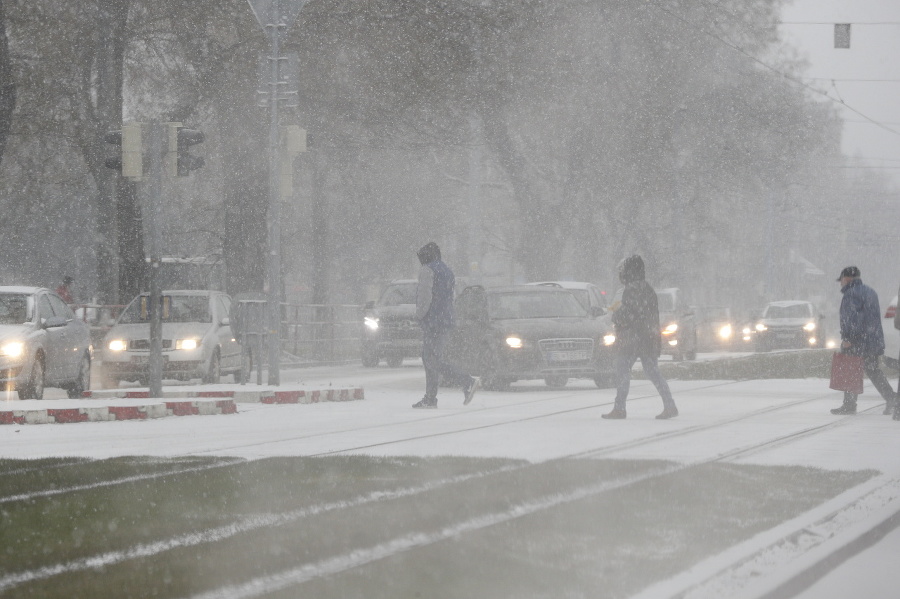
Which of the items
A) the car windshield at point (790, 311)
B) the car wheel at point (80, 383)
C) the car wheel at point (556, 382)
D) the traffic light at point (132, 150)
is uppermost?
the traffic light at point (132, 150)

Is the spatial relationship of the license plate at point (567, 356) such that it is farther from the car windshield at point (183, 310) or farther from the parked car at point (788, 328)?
the parked car at point (788, 328)

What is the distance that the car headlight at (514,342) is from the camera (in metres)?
20.9

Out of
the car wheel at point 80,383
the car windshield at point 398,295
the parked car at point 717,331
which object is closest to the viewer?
the car wheel at point 80,383

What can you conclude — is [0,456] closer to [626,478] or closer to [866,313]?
[626,478]

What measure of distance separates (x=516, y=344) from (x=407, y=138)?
15571 mm

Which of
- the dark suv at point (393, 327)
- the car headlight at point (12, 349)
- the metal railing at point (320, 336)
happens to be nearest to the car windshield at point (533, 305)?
the car headlight at point (12, 349)

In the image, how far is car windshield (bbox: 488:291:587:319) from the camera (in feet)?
72.3

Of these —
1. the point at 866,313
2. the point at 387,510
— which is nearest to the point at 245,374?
the point at 866,313

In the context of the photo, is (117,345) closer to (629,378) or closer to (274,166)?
(274,166)

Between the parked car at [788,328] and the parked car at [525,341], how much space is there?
2436 cm

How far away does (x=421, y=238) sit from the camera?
51.5m

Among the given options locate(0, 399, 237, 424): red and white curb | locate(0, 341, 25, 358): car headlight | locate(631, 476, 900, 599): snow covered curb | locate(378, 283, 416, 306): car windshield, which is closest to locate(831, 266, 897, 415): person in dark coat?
locate(0, 399, 237, 424): red and white curb

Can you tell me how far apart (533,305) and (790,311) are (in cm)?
2572

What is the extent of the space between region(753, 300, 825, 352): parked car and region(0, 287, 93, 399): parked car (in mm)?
28111
